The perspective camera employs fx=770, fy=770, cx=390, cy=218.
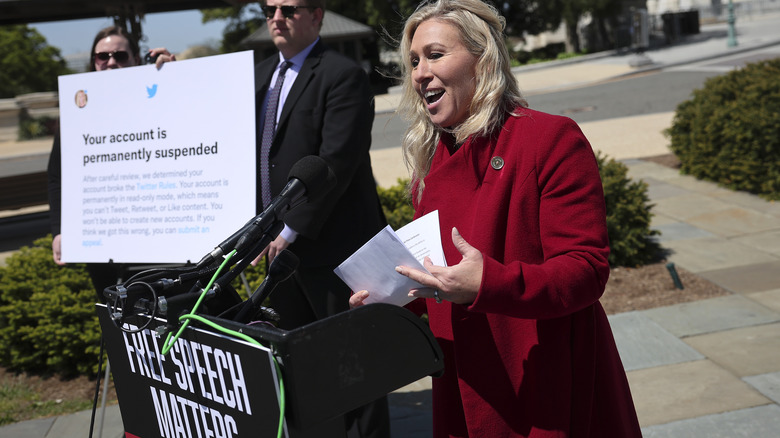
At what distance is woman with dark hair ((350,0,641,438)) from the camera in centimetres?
187

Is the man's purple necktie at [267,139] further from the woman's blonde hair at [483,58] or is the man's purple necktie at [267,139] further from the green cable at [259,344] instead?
the green cable at [259,344]

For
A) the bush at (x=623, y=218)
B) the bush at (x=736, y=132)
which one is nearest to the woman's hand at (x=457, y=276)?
the bush at (x=623, y=218)

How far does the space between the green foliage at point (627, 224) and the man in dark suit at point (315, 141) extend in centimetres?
370

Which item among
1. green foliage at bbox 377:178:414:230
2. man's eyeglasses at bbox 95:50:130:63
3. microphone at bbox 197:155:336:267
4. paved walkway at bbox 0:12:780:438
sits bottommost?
paved walkway at bbox 0:12:780:438

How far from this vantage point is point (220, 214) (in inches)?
126

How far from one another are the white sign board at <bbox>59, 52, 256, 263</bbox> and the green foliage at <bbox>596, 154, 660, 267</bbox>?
4275mm

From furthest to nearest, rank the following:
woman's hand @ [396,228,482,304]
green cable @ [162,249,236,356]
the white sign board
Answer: the white sign board
woman's hand @ [396,228,482,304]
green cable @ [162,249,236,356]

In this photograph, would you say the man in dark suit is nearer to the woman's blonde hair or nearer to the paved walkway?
the paved walkway

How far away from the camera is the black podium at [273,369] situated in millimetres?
1517

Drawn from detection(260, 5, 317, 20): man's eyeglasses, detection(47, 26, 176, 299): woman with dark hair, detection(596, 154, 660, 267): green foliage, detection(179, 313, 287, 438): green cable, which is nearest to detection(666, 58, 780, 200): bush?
detection(596, 154, 660, 267): green foliage

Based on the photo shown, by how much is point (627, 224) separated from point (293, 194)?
557cm

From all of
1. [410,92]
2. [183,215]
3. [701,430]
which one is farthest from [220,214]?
[701,430]

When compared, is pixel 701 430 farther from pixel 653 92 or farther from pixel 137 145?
pixel 653 92

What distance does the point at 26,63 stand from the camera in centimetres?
3959
